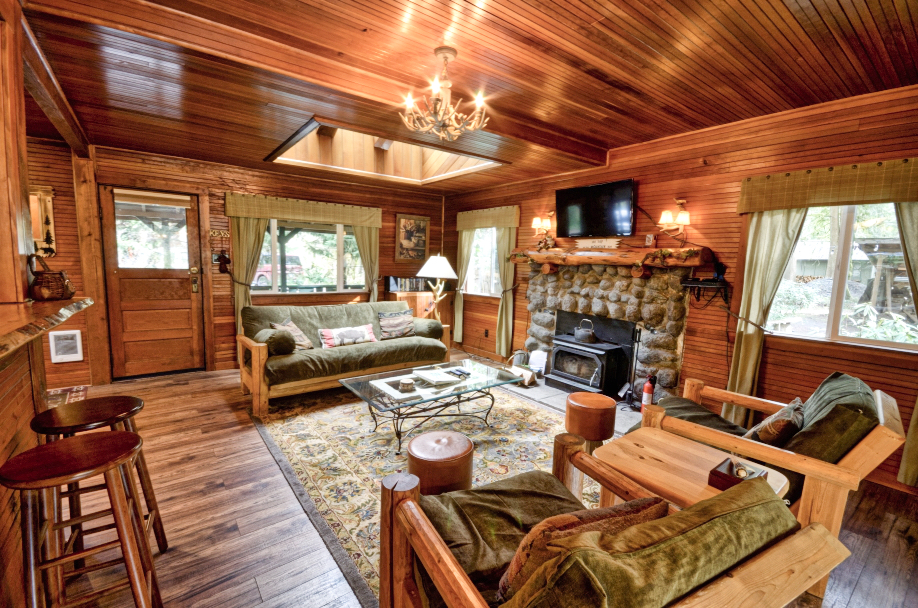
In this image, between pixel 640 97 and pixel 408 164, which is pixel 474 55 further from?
pixel 408 164

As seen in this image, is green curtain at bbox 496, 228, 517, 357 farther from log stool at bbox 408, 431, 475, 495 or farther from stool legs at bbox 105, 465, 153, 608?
stool legs at bbox 105, 465, 153, 608

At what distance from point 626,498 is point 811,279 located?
111 inches

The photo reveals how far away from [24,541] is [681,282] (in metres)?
4.19

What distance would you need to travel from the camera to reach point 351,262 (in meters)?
5.72

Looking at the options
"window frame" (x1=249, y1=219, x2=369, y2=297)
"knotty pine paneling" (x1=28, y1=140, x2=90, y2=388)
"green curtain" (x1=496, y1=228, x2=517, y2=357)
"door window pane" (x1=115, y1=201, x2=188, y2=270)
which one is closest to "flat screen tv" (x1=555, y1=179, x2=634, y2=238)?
"green curtain" (x1=496, y1=228, x2=517, y2=357)

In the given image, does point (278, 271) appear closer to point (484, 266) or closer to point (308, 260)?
point (308, 260)

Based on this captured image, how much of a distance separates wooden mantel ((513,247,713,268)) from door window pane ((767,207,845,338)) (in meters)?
0.59

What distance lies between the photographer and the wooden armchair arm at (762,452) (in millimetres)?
1461

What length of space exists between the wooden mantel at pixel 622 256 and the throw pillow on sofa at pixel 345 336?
2.10 meters

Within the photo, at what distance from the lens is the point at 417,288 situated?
5.96 m

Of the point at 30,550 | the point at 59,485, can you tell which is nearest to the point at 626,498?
the point at 59,485

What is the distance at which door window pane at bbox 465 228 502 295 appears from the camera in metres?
5.81

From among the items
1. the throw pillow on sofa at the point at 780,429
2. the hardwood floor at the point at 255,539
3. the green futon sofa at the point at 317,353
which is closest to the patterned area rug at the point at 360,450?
the hardwood floor at the point at 255,539

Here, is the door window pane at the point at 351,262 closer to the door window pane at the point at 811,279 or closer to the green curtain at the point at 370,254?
the green curtain at the point at 370,254
